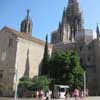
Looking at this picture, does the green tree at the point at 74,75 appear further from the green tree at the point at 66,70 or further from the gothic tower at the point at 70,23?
the gothic tower at the point at 70,23

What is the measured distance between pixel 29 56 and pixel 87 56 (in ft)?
52.4

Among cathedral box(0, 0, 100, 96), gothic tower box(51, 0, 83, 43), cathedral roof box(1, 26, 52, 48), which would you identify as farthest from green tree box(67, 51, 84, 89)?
gothic tower box(51, 0, 83, 43)

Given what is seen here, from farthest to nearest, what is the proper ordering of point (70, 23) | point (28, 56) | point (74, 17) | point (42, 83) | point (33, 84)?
point (74, 17), point (70, 23), point (28, 56), point (33, 84), point (42, 83)

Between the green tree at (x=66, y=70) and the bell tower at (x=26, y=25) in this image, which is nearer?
the green tree at (x=66, y=70)

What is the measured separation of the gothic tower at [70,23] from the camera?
7488 cm

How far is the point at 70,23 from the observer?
259ft

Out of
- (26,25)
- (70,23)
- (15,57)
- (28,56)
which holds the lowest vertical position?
(15,57)

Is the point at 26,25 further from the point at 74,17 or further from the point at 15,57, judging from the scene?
the point at 74,17

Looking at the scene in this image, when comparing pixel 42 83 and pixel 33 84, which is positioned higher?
pixel 42 83

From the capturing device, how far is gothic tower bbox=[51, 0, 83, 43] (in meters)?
74.9

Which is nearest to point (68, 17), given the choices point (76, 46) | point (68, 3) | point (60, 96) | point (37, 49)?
point (68, 3)

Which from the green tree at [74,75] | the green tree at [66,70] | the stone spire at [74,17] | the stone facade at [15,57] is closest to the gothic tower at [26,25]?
the stone facade at [15,57]

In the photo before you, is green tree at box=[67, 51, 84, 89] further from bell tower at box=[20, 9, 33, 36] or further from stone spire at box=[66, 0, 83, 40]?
stone spire at box=[66, 0, 83, 40]

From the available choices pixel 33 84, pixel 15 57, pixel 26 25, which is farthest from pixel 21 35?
pixel 26 25
